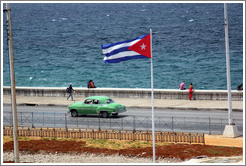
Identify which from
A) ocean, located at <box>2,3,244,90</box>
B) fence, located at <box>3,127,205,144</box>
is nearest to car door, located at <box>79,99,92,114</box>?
fence, located at <box>3,127,205,144</box>

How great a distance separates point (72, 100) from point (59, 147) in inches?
622

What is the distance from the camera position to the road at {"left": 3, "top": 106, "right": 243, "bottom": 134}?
31.6 metres

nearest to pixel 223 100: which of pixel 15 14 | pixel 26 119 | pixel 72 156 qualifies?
pixel 26 119

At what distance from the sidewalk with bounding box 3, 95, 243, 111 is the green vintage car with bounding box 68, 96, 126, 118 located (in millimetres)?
4463

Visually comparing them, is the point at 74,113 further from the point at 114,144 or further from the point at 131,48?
the point at 131,48

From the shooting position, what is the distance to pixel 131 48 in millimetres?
22719

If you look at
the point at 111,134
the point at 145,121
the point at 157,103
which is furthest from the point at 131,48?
the point at 157,103

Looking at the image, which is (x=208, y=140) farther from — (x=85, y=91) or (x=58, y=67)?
(x=58, y=67)

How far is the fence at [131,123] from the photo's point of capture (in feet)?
102

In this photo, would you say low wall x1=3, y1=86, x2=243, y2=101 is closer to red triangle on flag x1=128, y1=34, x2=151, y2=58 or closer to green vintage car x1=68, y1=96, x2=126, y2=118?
green vintage car x1=68, y1=96, x2=126, y2=118

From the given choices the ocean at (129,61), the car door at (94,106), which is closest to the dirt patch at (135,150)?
the car door at (94,106)

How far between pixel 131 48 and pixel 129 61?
79.4 metres

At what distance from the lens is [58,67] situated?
101 metres

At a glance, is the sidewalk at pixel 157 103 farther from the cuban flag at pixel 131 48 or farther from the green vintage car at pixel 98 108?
the cuban flag at pixel 131 48
